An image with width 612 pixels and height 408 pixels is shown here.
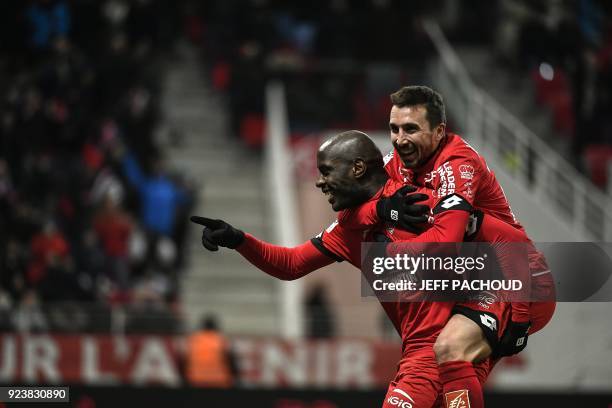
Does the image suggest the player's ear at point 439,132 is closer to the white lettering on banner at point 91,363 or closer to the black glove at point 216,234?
the black glove at point 216,234

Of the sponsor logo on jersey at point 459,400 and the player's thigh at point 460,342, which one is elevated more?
the player's thigh at point 460,342

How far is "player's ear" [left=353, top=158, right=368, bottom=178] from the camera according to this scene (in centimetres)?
649

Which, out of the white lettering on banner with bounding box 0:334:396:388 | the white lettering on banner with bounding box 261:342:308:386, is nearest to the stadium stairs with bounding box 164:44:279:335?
the white lettering on banner with bounding box 0:334:396:388

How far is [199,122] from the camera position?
59.5 feet

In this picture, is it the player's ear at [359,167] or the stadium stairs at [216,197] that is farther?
the stadium stairs at [216,197]

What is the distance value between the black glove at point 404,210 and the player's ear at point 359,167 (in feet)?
0.91

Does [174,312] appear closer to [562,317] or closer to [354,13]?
[562,317]

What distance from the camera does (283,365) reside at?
12688 mm

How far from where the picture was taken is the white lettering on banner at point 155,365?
12.8 meters

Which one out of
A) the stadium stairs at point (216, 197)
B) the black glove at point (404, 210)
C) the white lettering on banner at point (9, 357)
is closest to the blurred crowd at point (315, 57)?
the stadium stairs at point (216, 197)

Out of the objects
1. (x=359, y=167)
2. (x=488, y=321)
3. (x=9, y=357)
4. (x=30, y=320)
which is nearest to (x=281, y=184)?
(x=30, y=320)

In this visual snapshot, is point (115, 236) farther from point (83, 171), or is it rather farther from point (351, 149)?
point (351, 149)

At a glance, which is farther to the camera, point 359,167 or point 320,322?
point 320,322

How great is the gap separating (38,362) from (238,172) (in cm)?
529
